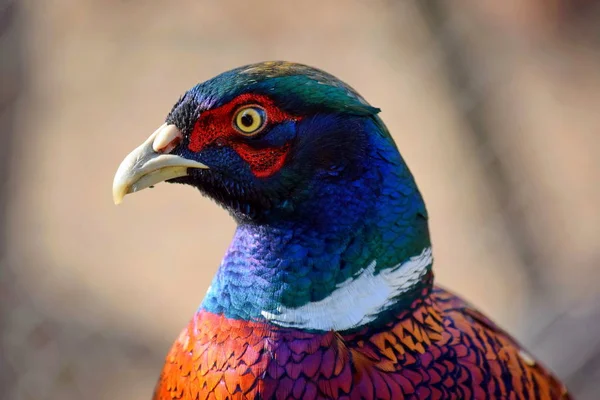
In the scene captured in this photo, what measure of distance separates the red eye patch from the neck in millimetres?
119

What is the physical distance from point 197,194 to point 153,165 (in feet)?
13.3

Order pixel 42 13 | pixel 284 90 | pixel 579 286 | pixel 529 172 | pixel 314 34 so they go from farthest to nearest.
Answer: pixel 314 34, pixel 579 286, pixel 529 172, pixel 42 13, pixel 284 90

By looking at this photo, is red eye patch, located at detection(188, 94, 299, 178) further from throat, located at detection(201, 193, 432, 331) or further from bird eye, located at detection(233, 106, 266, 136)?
throat, located at detection(201, 193, 432, 331)

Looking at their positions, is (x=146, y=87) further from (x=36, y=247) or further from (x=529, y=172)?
(x=529, y=172)

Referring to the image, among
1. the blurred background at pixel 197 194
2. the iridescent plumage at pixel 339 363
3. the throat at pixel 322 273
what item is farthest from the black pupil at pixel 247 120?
the blurred background at pixel 197 194

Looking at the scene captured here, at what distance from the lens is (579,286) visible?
15.0 ft

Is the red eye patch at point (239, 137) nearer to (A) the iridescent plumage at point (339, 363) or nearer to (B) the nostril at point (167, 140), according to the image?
(B) the nostril at point (167, 140)

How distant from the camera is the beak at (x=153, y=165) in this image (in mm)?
1732

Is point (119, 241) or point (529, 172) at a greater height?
point (119, 241)

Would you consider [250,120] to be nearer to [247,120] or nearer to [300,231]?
[247,120]

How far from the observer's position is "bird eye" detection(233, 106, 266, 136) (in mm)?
1696

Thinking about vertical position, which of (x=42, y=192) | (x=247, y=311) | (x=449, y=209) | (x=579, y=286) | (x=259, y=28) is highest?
(x=259, y=28)

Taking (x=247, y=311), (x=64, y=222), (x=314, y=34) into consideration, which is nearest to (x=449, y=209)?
(x=314, y=34)

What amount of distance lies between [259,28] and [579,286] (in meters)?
3.81
